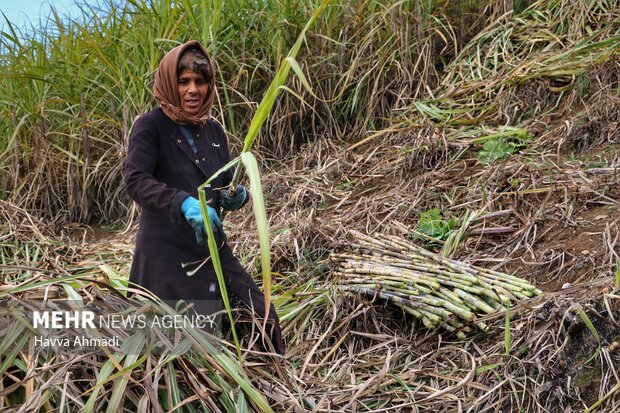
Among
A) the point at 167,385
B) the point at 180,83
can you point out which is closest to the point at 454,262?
the point at 180,83

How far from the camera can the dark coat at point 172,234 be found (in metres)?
2.82

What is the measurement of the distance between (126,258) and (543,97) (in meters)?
2.49

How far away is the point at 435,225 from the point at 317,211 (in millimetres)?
810

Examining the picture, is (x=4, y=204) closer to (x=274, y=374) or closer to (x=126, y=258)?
(x=126, y=258)

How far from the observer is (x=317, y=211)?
4.65m

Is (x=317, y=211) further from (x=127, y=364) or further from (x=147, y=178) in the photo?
(x=127, y=364)

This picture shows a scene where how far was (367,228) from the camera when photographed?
13.9 ft

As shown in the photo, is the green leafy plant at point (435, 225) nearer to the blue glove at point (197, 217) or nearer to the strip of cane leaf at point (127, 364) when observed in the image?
the blue glove at point (197, 217)

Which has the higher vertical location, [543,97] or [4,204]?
[4,204]

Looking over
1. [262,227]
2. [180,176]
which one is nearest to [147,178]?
[180,176]

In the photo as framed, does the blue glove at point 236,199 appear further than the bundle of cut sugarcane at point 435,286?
No

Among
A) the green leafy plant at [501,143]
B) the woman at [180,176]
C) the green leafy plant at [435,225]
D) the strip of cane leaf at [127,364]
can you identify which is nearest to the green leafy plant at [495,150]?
the green leafy plant at [501,143]

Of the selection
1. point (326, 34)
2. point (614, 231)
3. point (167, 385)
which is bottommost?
point (614, 231)

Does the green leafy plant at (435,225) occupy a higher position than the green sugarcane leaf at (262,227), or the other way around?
the green sugarcane leaf at (262,227)
